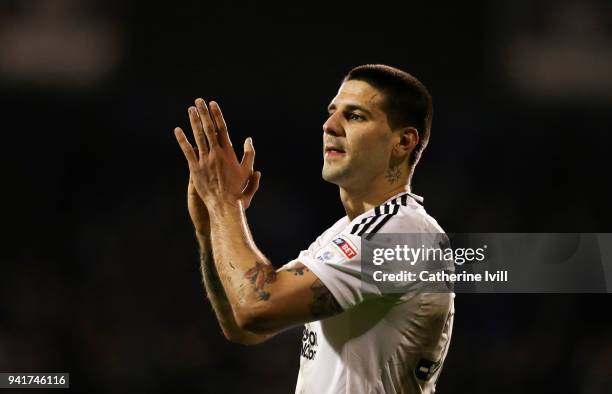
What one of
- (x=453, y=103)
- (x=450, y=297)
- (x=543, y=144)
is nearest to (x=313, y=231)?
(x=453, y=103)

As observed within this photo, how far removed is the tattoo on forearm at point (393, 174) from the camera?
10.2 ft

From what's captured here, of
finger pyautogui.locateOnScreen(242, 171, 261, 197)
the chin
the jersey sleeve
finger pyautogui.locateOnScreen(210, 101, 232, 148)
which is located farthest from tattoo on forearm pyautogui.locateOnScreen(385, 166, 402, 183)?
finger pyautogui.locateOnScreen(210, 101, 232, 148)

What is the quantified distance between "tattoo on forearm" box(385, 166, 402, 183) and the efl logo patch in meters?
0.42

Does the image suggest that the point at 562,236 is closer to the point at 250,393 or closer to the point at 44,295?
the point at 250,393

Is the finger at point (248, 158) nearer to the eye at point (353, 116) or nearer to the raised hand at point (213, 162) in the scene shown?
the raised hand at point (213, 162)

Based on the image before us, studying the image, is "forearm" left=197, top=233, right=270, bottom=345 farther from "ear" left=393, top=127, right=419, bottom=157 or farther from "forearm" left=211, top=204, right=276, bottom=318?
"ear" left=393, top=127, right=419, bottom=157

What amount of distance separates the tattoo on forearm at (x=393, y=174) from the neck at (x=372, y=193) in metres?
0.01

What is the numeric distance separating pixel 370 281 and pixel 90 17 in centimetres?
738

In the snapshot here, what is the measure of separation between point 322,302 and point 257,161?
18.0 feet

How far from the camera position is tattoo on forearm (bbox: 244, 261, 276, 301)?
2.60 meters

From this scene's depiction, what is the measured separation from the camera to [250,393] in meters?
6.89

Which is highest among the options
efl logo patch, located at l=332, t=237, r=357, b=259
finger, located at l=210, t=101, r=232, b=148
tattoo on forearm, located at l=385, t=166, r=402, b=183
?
finger, located at l=210, t=101, r=232, b=148

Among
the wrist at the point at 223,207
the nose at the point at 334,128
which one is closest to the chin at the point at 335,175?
the nose at the point at 334,128

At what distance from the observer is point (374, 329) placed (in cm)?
279
